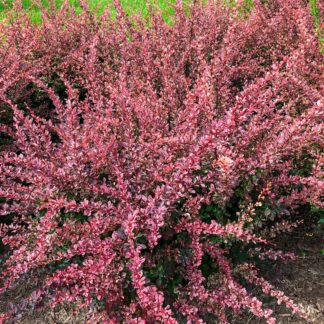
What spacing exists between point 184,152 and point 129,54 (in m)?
1.48

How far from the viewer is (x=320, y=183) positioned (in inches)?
79.8

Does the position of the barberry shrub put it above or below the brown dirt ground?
above

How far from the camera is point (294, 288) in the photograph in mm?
2518

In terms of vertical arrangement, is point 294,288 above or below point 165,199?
below

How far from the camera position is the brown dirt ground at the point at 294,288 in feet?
7.78

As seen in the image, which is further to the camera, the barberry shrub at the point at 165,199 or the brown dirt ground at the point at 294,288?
the brown dirt ground at the point at 294,288

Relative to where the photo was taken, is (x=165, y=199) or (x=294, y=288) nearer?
(x=165, y=199)

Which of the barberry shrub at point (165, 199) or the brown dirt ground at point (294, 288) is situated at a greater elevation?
the barberry shrub at point (165, 199)

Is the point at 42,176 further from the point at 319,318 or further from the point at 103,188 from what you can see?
the point at 319,318

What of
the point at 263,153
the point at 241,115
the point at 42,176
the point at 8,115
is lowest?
the point at 8,115

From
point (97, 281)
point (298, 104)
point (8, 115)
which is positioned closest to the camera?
point (97, 281)

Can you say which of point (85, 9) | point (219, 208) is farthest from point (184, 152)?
point (85, 9)

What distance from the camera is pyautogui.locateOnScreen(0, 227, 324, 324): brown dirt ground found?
2.37m

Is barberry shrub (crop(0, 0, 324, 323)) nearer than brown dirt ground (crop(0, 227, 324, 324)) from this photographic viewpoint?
Yes
